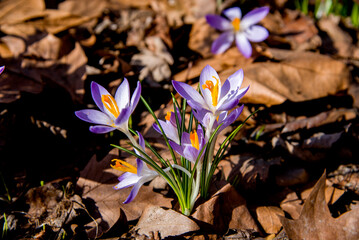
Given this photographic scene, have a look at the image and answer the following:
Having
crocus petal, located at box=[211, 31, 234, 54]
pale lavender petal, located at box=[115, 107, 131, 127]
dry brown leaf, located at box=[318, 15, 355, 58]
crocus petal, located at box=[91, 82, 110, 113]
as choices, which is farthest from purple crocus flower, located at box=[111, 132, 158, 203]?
dry brown leaf, located at box=[318, 15, 355, 58]

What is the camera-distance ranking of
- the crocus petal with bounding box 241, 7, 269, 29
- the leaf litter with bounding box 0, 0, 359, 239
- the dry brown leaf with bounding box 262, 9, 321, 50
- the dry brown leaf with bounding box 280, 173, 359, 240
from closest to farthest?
the dry brown leaf with bounding box 280, 173, 359, 240
the leaf litter with bounding box 0, 0, 359, 239
the crocus petal with bounding box 241, 7, 269, 29
the dry brown leaf with bounding box 262, 9, 321, 50

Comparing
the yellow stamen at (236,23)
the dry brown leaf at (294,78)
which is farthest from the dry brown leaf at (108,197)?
the yellow stamen at (236,23)

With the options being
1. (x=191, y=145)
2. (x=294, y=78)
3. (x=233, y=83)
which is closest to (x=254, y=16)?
(x=294, y=78)

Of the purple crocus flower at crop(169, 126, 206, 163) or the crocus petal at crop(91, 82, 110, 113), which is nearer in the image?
the purple crocus flower at crop(169, 126, 206, 163)

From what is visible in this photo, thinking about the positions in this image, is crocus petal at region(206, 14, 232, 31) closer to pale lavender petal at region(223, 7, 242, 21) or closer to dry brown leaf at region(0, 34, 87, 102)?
pale lavender petal at region(223, 7, 242, 21)

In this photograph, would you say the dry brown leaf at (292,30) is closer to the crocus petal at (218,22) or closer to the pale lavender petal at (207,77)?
the crocus petal at (218,22)

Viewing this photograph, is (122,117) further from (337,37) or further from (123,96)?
(337,37)

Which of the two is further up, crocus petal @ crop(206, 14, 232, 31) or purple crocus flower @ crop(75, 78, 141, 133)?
purple crocus flower @ crop(75, 78, 141, 133)
